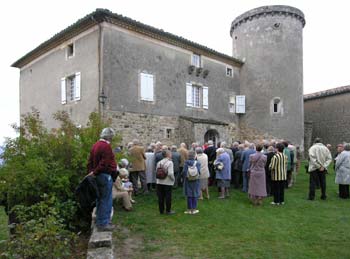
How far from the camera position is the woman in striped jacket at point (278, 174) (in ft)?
25.8

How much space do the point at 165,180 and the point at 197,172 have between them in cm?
81

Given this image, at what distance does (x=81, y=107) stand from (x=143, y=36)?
4.93 m

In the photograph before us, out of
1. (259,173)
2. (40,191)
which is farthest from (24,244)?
(259,173)

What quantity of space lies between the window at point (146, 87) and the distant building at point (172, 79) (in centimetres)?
5

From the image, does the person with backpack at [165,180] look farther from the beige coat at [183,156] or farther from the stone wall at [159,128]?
the stone wall at [159,128]

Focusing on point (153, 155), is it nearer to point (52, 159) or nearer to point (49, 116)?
point (52, 159)

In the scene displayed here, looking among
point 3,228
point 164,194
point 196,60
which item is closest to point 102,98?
point 196,60

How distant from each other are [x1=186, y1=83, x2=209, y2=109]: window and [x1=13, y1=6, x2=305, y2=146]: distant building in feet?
0.20

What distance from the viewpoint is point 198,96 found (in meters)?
19.2

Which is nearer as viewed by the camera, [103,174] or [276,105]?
[103,174]

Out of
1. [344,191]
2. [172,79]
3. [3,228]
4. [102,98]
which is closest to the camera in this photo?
[3,228]

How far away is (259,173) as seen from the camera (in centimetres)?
786

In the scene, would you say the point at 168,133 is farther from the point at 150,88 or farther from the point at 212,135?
the point at 212,135

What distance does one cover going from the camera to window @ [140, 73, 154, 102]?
624 inches
